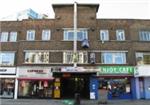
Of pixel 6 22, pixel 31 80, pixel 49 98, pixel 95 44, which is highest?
pixel 6 22

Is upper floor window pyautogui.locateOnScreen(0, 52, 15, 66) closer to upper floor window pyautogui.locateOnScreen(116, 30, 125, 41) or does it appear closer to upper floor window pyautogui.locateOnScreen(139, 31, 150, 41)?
upper floor window pyautogui.locateOnScreen(116, 30, 125, 41)

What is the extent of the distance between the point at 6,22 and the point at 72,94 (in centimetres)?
1277

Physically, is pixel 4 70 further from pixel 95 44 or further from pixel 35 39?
pixel 95 44

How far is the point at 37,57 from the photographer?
1307 inches

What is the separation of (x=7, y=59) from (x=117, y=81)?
1409 centimetres

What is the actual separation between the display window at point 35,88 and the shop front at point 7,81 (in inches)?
42.6

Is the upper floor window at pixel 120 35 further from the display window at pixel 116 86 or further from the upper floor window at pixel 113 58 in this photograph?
the display window at pixel 116 86

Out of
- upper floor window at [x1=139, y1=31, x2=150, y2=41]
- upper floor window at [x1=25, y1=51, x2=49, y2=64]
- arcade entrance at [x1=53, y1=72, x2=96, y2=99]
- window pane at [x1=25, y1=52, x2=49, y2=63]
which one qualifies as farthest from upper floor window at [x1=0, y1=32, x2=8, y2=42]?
upper floor window at [x1=139, y1=31, x2=150, y2=41]

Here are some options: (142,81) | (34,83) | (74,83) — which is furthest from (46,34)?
(142,81)

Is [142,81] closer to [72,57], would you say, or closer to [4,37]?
[72,57]

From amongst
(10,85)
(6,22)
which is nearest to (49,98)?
(10,85)

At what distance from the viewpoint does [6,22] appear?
115 feet

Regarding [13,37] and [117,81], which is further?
[13,37]

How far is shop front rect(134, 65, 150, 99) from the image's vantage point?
31.5 m
